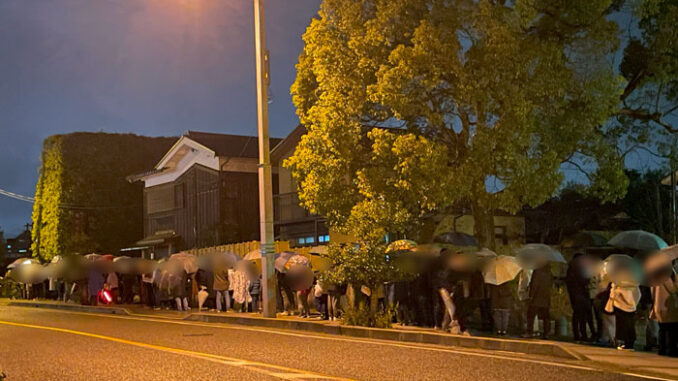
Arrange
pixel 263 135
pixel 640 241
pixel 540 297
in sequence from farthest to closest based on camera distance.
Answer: pixel 263 135 → pixel 640 241 → pixel 540 297

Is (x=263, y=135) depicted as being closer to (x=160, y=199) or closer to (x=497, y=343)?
(x=497, y=343)

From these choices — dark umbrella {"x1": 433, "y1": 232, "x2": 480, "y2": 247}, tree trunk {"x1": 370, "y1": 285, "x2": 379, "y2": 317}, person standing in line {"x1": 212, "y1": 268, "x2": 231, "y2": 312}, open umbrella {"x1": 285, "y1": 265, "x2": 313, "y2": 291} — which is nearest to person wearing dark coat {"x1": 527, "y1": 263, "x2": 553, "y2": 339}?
tree trunk {"x1": 370, "y1": 285, "x2": 379, "y2": 317}

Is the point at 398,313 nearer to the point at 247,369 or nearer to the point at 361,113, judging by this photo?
the point at 361,113

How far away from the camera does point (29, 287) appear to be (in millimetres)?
38094

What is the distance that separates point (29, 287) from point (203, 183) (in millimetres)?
9430

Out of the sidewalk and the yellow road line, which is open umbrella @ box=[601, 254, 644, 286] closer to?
the sidewalk

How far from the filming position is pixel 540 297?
1474cm

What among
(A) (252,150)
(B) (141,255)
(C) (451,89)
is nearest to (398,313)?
(C) (451,89)

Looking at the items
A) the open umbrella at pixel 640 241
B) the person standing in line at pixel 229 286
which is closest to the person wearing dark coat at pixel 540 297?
the open umbrella at pixel 640 241

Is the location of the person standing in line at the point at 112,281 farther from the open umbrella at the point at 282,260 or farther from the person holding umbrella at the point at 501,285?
the person holding umbrella at the point at 501,285

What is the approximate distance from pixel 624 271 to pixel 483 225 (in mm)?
7691

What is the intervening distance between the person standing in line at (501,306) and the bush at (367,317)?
2193mm

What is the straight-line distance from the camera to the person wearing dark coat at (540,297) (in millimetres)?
14734

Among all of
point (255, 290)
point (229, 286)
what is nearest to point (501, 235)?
point (255, 290)
